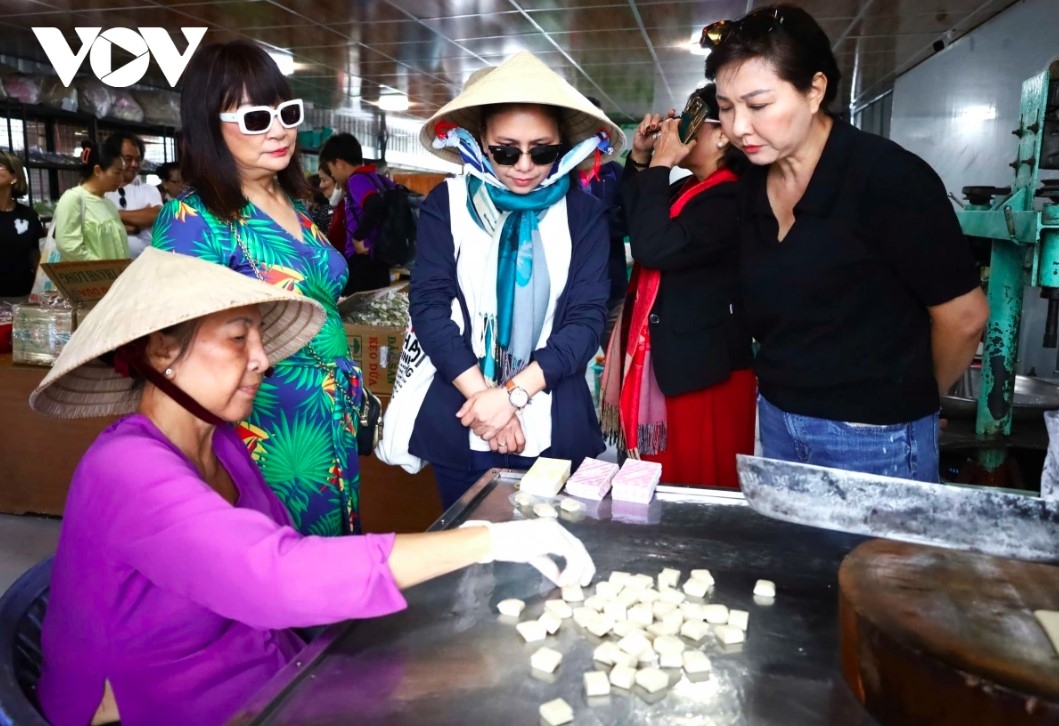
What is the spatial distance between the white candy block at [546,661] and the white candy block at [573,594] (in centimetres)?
15

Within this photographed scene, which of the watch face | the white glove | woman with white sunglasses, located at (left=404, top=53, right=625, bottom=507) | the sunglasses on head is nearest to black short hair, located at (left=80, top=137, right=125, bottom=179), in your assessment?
the sunglasses on head

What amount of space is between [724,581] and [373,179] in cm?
409

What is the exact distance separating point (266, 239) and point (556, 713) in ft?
3.90

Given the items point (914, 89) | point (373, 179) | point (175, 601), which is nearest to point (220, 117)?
point (175, 601)

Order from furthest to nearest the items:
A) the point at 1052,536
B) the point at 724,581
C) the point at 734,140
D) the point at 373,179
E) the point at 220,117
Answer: the point at 373,179 < the point at 220,117 < the point at 734,140 < the point at 724,581 < the point at 1052,536

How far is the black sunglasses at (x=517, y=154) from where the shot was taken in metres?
1.77

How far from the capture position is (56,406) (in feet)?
4.15

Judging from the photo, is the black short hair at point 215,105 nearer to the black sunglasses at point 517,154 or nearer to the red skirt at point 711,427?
the black sunglasses at point 517,154

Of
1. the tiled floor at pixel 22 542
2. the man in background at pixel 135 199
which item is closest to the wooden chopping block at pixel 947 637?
the tiled floor at pixel 22 542

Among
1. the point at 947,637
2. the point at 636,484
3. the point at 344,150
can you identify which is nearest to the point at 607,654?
the point at 947,637

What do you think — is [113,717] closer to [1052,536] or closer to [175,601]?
[175,601]

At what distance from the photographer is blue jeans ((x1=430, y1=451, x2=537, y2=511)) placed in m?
1.83

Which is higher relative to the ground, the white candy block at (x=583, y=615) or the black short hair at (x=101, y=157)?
the black short hair at (x=101, y=157)

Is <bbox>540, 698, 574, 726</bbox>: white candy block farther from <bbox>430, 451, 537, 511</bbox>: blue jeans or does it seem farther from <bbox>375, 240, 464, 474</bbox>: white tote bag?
<bbox>375, 240, 464, 474</bbox>: white tote bag
